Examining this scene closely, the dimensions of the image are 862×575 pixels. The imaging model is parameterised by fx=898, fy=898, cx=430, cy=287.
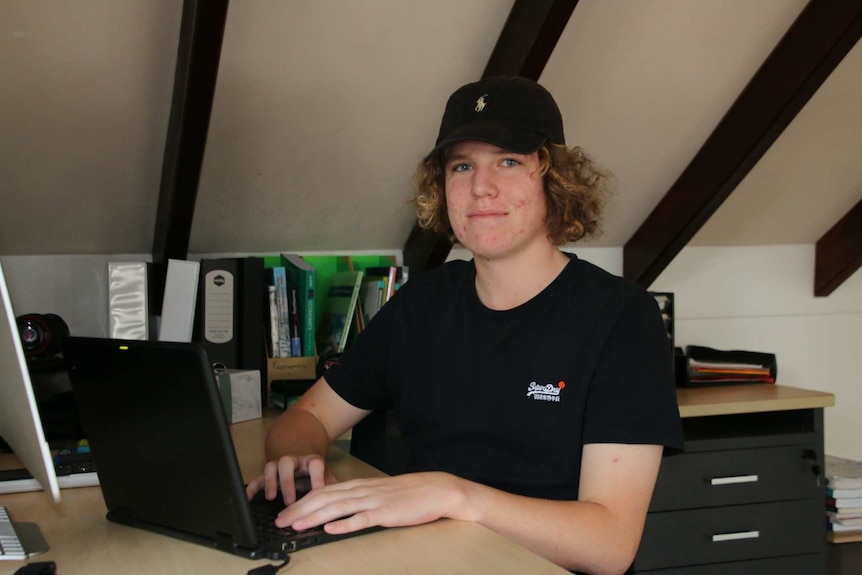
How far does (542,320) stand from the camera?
5.20 feet

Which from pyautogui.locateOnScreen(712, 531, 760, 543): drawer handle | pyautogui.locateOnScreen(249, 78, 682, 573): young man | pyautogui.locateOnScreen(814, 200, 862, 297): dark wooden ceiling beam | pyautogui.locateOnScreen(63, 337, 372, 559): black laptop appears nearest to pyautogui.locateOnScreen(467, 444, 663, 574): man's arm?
pyautogui.locateOnScreen(249, 78, 682, 573): young man

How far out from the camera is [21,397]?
1.01 metres

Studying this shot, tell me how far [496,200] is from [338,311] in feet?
4.04

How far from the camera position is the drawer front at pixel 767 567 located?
2.59 m

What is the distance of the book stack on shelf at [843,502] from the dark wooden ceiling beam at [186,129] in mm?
2268

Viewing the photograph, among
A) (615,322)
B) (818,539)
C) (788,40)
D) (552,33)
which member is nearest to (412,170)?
(552,33)

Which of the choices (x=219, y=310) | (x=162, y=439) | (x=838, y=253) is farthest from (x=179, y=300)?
(x=838, y=253)

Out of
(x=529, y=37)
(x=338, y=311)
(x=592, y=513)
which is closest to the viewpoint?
(x=592, y=513)

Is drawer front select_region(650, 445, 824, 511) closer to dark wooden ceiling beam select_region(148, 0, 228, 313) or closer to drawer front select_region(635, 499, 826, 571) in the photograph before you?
drawer front select_region(635, 499, 826, 571)

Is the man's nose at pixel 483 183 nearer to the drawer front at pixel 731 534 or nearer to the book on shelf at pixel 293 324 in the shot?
the book on shelf at pixel 293 324

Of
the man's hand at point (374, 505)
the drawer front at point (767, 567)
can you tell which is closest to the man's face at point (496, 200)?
the man's hand at point (374, 505)

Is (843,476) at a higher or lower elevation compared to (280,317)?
lower

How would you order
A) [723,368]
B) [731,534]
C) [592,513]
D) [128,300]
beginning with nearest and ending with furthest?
[592,513], [128,300], [731,534], [723,368]

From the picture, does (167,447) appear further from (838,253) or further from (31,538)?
(838,253)
